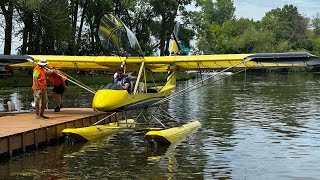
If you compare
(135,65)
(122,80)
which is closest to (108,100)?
(122,80)

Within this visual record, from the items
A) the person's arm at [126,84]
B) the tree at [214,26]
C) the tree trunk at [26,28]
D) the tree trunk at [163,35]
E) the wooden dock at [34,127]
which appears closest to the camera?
the wooden dock at [34,127]

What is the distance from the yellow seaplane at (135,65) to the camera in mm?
11906

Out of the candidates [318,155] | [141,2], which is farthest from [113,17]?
[141,2]

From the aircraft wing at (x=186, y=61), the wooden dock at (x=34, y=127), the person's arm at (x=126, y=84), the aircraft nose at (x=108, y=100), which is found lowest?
the wooden dock at (x=34, y=127)

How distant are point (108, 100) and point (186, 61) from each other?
13.2 feet

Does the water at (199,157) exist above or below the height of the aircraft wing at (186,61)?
below

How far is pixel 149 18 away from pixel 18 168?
51.3 metres

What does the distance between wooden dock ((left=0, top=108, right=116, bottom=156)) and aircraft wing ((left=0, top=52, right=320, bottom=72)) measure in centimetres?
172

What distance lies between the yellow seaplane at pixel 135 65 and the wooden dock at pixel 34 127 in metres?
0.50

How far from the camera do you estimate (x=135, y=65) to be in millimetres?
15125

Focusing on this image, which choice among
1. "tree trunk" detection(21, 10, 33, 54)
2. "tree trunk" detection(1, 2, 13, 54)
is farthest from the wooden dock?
"tree trunk" detection(21, 10, 33, 54)

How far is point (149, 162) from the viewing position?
10352 mm

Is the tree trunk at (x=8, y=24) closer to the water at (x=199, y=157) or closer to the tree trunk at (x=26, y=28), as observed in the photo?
the tree trunk at (x=26, y=28)

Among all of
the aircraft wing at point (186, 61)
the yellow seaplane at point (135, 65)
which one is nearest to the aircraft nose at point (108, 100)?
the yellow seaplane at point (135, 65)
